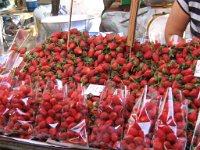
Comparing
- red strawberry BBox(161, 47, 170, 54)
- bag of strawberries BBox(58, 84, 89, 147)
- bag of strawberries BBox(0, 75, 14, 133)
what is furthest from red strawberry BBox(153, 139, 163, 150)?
bag of strawberries BBox(0, 75, 14, 133)

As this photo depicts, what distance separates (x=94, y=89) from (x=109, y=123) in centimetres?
19

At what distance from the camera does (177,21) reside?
1.85 metres

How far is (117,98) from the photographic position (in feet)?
3.49

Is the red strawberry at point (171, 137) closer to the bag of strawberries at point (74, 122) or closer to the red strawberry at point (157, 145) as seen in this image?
the red strawberry at point (157, 145)

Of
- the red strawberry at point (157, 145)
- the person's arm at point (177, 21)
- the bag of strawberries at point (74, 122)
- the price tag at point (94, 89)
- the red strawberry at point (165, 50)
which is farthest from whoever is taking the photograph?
the person's arm at point (177, 21)

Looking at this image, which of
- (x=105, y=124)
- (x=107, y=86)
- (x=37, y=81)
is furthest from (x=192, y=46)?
(x=37, y=81)

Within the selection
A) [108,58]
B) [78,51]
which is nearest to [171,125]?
[108,58]

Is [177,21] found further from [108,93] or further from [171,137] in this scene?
[171,137]

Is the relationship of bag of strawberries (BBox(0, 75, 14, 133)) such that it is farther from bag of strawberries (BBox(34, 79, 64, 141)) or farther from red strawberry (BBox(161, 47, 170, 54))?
red strawberry (BBox(161, 47, 170, 54))

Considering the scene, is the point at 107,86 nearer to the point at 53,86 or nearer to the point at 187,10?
the point at 53,86

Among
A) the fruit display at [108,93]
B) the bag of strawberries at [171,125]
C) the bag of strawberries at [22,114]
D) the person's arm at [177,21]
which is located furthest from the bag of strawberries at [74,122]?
the person's arm at [177,21]

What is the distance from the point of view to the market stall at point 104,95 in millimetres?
982

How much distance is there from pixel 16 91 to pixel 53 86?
14 cm

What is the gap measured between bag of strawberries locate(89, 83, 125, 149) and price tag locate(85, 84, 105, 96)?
74 millimetres
